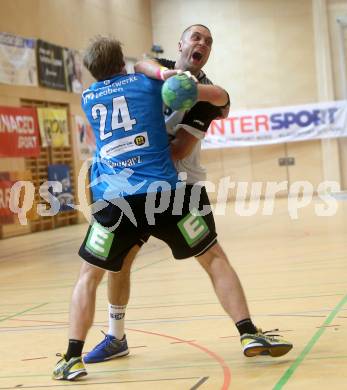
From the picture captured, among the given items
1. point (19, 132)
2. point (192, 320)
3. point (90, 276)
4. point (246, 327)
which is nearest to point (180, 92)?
point (90, 276)

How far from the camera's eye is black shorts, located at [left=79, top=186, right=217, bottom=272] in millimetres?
4805

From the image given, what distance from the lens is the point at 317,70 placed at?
28828 millimetres

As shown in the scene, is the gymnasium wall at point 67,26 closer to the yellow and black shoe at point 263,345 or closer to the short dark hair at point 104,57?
the short dark hair at point 104,57

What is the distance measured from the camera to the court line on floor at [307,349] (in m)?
4.34

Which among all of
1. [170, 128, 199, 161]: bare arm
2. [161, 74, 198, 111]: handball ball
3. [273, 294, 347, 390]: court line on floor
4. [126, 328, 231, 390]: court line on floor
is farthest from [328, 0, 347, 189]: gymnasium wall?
[161, 74, 198, 111]: handball ball

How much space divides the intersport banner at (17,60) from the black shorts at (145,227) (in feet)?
49.2

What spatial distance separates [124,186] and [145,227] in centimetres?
27

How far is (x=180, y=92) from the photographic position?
4.22 m

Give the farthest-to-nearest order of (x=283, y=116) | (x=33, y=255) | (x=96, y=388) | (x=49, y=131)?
(x=283, y=116) → (x=49, y=131) → (x=33, y=255) → (x=96, y=388)

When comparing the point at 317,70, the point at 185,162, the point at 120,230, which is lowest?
the point at 120,230

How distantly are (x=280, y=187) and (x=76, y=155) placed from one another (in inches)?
326

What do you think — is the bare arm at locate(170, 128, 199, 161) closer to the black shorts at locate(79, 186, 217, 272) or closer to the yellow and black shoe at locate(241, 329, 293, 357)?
the black shorts at locate(79, 186, 217, 272)

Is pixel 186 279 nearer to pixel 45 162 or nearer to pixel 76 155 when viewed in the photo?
pixel 45 162

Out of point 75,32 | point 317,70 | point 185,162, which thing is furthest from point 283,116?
point 185,162
